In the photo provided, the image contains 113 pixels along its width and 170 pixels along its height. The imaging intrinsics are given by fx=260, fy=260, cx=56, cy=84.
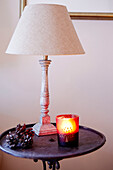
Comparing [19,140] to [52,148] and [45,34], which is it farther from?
[45,34]

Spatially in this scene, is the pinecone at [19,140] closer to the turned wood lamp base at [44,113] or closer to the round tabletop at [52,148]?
the round tabletop at [52,148]

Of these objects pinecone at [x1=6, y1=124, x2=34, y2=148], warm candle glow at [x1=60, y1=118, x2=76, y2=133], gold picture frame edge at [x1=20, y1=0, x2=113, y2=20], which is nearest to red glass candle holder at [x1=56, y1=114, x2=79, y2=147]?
warm candle glow at [x1=60, y1=118, x2=76, y2=133]

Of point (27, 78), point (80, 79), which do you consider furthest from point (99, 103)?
point (27, 78)

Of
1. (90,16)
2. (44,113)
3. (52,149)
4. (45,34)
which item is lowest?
(52,149)

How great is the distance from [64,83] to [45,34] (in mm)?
580

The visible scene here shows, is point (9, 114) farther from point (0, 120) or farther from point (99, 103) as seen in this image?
point (99, 103)

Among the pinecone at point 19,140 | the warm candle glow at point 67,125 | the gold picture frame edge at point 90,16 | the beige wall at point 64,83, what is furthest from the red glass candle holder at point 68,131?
the gold picture frame edge at point 90,16

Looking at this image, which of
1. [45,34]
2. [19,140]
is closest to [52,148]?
[19,140]

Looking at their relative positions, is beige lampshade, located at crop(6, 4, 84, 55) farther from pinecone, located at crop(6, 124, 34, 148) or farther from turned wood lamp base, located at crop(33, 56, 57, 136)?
pinecone, located at crop(6, 124, 34, 148)

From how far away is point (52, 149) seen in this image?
38.8 inches

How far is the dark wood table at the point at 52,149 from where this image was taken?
0.92 metres

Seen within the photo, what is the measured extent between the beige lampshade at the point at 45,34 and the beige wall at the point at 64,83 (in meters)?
0.46

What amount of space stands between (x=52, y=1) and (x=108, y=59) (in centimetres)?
47

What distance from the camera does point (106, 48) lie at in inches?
60.1
